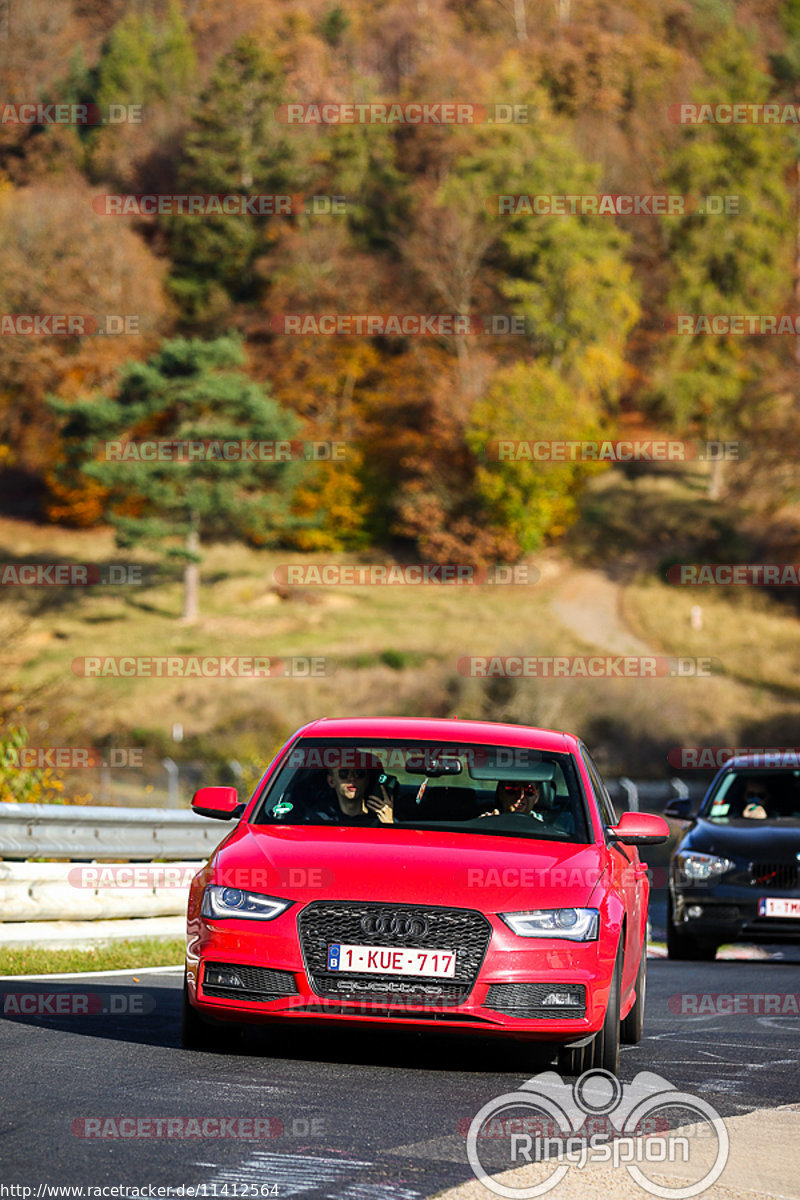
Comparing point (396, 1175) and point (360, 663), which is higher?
point (396, 1175)

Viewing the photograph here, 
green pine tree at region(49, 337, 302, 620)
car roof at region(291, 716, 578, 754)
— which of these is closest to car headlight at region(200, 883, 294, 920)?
car roof at region(291, 716, 578, 754)

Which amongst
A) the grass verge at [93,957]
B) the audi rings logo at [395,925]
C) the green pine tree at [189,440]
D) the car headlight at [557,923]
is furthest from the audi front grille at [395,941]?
the green pine tree at [189,440]

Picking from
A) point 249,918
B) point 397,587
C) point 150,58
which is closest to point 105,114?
point 150,58

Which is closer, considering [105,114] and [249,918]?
[249,918]

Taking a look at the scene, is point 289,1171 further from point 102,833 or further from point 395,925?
point 102,833

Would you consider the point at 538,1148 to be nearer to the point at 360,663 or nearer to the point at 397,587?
the point at 360,663

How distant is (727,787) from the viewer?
15.3 meters

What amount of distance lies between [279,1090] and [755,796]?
29.4 feet

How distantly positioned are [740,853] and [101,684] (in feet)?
142

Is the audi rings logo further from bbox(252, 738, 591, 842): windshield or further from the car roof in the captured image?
the car roof

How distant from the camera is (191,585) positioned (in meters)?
66.9

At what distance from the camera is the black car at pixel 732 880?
1411cm

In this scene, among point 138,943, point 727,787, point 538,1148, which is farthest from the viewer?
point 727,787

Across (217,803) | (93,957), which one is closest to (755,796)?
(93,957)
